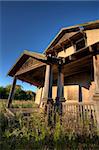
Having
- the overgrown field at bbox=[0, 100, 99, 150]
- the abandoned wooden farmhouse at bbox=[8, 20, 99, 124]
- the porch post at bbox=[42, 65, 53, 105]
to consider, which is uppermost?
the abandoned wooden farmhouse at bbox=[8, 20, 99, 124]

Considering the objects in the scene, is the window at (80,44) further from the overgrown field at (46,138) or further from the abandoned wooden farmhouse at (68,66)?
the overgrown field at (46,138)

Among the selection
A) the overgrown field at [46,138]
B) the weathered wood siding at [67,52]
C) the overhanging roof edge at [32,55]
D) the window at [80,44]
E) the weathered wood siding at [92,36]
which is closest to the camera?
the overgrown field at [46,138]

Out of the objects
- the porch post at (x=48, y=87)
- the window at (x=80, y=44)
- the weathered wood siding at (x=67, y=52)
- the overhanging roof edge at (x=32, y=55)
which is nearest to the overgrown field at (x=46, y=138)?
the porch post at (x=48, y=87)

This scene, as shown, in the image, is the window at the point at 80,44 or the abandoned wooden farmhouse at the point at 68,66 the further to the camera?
the window at the point at 80,44

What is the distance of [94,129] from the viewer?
5.48m

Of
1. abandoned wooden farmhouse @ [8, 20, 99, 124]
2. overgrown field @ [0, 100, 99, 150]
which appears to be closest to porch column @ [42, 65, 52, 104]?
abandoned wooden farmhouse @ [8, 20, 99, 124]

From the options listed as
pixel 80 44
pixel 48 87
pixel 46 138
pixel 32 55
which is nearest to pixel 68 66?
pixel 32 55

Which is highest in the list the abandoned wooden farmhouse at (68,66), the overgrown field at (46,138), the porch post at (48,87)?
the abandoned wooden farmhouse at (68,66)

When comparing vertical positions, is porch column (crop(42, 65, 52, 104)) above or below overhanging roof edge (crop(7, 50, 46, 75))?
below

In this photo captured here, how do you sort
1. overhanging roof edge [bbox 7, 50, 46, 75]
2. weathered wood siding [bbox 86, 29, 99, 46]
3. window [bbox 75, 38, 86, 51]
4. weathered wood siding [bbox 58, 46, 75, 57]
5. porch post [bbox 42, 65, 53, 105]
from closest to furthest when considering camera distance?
porch post [bbox 42, 65, 53, 105] → overhanging roof edge [bbox 7, 50, 46, 75] → weathered wood siding [bbox 86, 29, 99, 46] → window [bbox 75, 38, 86, 51] → weathered wood siding [bbox 58, 46, 75, 57]

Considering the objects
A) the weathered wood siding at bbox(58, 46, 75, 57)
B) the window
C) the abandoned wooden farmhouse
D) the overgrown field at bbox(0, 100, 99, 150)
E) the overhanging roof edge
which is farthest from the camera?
the weathered wood siding at bbox(58, 46, 75, 57)

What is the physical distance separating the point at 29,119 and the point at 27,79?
7441 mm

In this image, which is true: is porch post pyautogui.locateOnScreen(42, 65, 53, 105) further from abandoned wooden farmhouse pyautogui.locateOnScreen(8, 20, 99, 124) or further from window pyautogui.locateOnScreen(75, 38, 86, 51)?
window pyautogui.locateOnScreen(75, 38, 86, 51)

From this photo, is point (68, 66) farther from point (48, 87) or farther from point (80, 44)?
point (80, 44)
